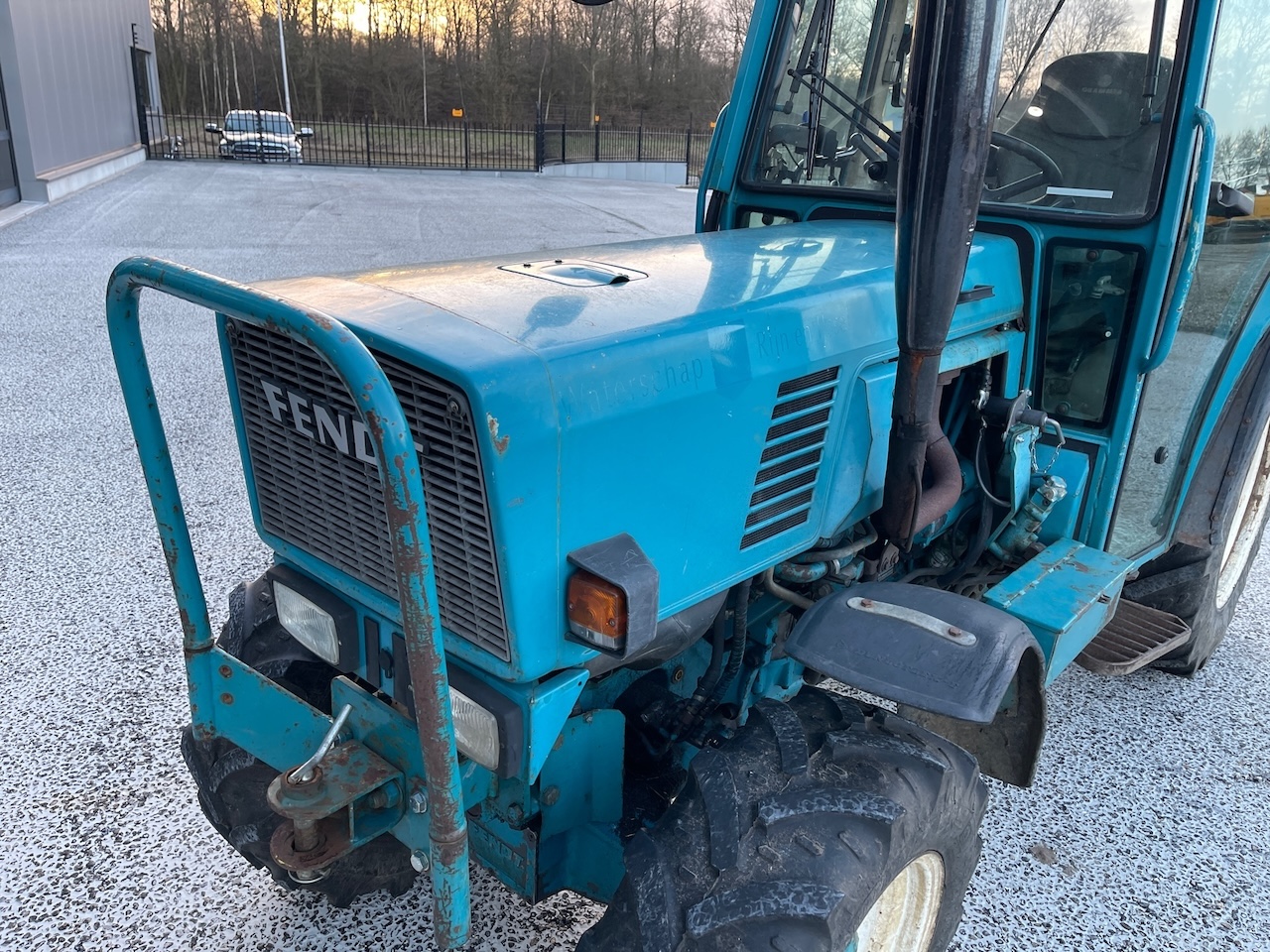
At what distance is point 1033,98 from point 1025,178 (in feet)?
0.65

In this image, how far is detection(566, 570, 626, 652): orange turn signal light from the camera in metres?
1.51

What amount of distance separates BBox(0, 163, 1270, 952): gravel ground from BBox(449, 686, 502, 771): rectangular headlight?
0.88 meters

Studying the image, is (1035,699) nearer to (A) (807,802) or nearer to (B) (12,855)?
(A) (807,802)

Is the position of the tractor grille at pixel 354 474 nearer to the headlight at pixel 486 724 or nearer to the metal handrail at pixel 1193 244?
the headlight at pixel 486 724

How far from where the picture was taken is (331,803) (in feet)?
5.24

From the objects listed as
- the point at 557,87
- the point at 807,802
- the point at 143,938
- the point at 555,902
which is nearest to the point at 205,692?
the point at 143,938

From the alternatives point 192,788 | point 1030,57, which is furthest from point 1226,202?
point 192,788

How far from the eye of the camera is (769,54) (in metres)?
2.84

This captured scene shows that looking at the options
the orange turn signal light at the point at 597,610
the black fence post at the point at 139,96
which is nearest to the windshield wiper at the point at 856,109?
the orange turn signal light at the point at 597,610

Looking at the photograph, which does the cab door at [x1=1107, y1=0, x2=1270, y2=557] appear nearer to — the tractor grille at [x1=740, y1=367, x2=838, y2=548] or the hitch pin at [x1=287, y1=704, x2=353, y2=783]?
the tractor grille at [x1=740, y1=367, x2=838, y2=548]

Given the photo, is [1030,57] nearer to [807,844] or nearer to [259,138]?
[807,844]

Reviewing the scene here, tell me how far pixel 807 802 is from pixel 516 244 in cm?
1063

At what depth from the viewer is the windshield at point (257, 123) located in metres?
24.1

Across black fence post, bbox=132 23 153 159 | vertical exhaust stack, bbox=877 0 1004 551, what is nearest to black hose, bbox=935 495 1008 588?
vertical exhaust stack, bbox=877 0 1004 551
